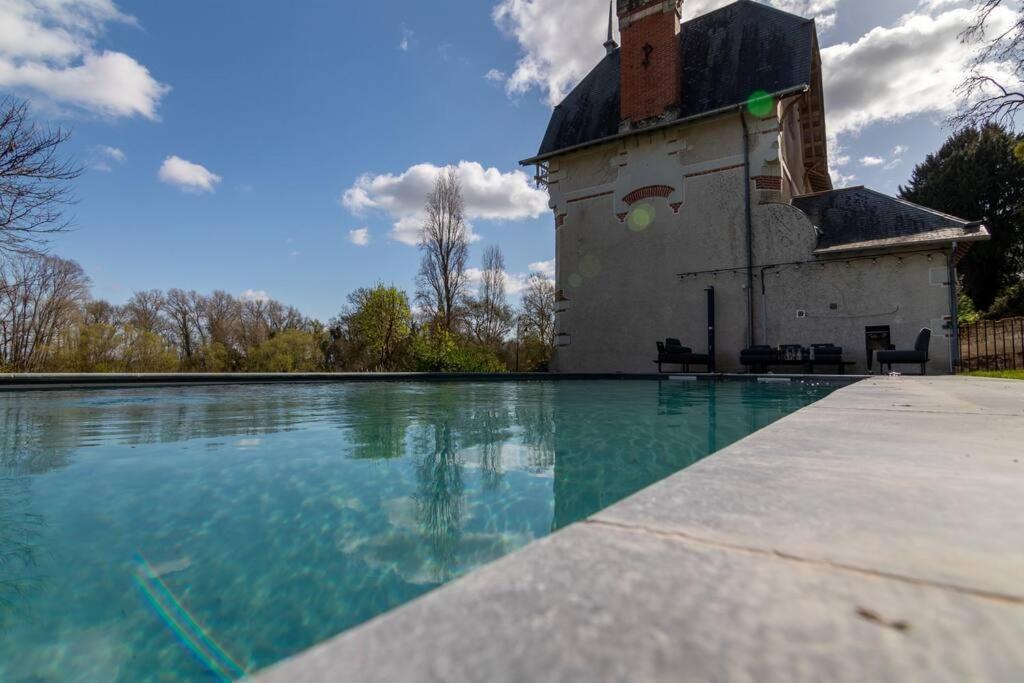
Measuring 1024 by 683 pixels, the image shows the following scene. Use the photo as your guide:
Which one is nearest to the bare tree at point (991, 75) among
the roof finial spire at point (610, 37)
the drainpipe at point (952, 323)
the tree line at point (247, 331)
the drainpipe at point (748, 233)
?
the drainpipe at point (952, 323)

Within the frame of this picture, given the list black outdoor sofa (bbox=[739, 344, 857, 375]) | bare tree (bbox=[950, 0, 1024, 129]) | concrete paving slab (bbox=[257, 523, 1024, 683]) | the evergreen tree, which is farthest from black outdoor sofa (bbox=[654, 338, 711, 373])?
the evergreen tree

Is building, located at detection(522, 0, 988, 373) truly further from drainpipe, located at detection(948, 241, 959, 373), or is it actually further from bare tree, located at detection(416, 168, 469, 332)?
bare tree, located at detection(416, 168, 469, 332)

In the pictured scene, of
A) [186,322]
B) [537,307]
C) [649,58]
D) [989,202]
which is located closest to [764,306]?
[649,58]

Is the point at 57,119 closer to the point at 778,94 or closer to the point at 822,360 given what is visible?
the point at 778,94

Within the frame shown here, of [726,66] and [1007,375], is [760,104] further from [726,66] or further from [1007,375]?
[1007,375]

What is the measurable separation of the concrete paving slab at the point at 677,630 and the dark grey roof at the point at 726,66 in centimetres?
1283

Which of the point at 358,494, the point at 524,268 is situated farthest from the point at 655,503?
the point at 524,268

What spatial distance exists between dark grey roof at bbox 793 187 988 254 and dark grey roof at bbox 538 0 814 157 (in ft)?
9.27

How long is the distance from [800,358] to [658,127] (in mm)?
6601

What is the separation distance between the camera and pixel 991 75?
31.0ft

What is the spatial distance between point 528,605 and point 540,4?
14857mm

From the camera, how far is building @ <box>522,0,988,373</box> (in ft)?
32.4

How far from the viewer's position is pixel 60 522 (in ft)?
6.12

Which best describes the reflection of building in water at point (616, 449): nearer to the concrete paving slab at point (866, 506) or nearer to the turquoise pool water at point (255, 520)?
the turquoise pool water at point (255, 520)
